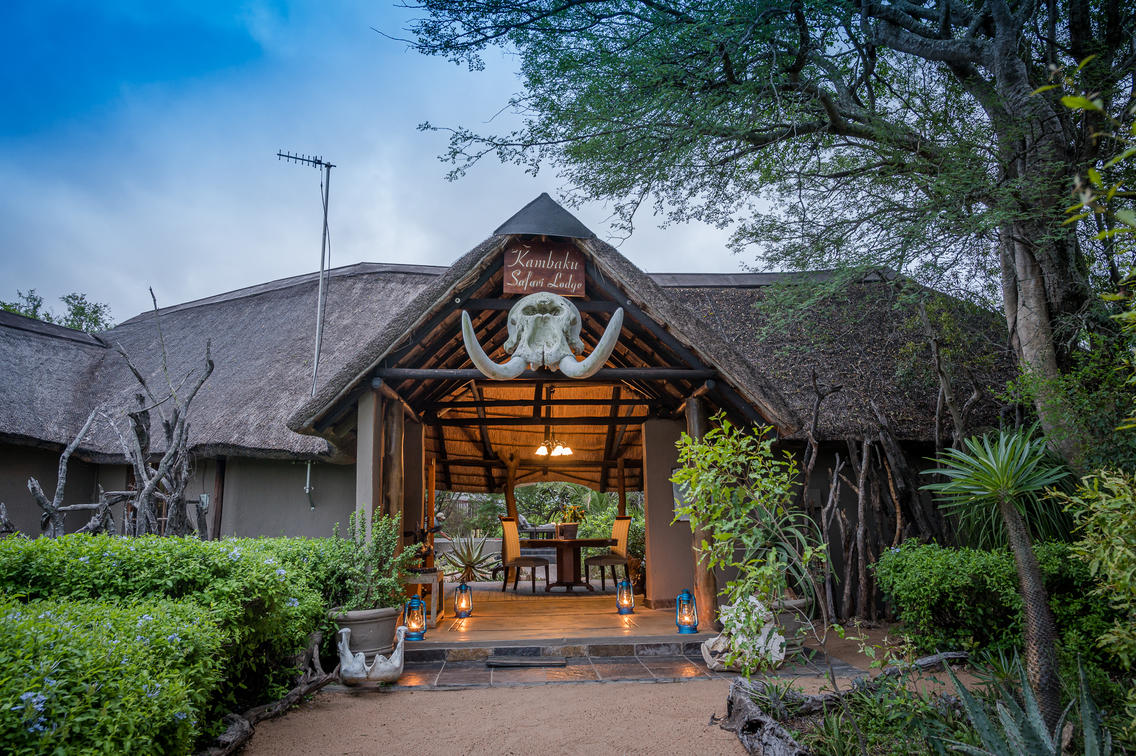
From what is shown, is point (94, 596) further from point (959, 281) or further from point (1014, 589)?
point (959, 281)

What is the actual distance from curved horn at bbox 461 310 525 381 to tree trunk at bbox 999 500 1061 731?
3.42 metres

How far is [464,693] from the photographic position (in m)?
4.10

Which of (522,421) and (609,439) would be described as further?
(609,439)

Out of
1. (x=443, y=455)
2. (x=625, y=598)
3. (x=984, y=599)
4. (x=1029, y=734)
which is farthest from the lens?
(x=443, y=455)

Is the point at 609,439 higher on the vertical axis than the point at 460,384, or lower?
lower

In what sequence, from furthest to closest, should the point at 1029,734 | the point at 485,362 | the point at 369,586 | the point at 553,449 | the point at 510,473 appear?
the point at 510,473
the point at 553,449
the point at 485,362
the point at 369,586
the point at 1029,734

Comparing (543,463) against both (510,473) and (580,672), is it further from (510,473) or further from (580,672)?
(580,672)

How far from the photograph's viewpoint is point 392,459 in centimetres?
575

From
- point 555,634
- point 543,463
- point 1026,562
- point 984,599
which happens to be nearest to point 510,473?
point 543,463

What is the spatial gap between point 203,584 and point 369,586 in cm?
161

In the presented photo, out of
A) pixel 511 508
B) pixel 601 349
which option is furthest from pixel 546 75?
pixel 511 508

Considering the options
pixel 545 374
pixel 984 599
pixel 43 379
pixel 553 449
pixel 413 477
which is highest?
pixel 43 379

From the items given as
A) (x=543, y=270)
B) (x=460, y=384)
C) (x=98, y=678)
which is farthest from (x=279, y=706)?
(x=460, y=384)

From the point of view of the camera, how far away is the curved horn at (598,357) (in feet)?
16.2
